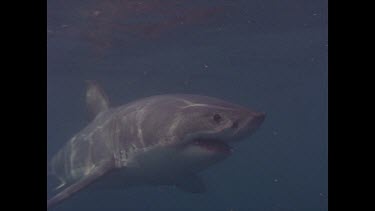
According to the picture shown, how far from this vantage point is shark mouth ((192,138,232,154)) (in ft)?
20.4

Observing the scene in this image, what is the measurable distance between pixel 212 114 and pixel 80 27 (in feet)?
49.8

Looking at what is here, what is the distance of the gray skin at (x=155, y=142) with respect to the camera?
20.0ft

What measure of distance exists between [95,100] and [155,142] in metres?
4.33

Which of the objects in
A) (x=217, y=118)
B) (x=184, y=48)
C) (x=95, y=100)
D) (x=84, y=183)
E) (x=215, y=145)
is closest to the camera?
(x=217, y=118)

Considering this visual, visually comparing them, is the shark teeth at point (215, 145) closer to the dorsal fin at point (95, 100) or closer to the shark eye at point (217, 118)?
the shark eye at point (217, 118)

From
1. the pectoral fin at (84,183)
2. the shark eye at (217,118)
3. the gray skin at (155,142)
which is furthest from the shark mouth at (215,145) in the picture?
the pectoral fin at (84,183)

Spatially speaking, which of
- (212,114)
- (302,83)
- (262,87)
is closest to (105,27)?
(212,114)

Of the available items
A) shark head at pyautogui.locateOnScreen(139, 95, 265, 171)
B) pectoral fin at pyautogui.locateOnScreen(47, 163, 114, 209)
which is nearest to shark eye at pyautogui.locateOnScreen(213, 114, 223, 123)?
shark head at pyautogui.locateOnScreen(139, 95, 265, 171)

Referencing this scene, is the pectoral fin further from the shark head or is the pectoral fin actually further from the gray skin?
the shark head

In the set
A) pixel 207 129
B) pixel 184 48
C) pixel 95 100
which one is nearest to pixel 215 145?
pixel 207 129

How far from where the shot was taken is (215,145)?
625cm

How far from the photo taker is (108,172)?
783 centimetres

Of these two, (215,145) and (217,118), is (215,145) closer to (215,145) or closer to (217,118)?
(215,145)
